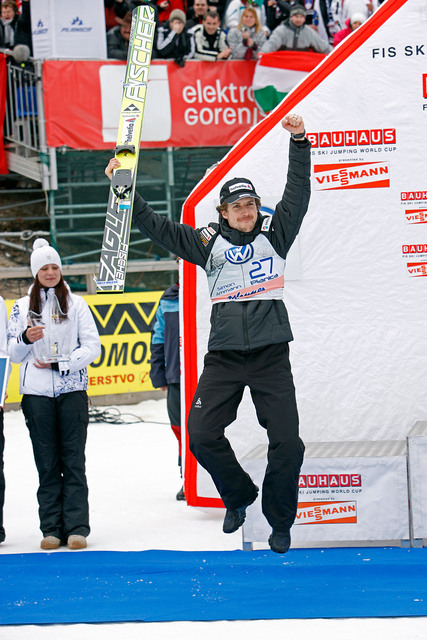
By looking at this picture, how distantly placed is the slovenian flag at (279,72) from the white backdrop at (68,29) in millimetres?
2196

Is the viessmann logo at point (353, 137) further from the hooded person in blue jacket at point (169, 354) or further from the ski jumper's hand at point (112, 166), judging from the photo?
the ski jumper's hand at point (112, 166)

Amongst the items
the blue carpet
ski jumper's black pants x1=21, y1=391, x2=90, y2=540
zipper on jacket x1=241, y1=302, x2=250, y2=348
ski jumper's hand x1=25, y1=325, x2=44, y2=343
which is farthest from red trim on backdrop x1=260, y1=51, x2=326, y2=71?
zipper on jacket x1=241, y1=302, x2=250, y2=348

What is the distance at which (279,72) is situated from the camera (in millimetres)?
12953

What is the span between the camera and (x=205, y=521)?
693 centimetres

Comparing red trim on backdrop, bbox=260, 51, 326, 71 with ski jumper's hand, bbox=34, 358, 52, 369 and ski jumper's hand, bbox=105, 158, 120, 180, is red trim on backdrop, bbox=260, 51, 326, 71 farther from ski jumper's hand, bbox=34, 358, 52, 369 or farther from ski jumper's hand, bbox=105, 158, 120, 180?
ski jumper's hand, bbox=105, 158, 120, 180

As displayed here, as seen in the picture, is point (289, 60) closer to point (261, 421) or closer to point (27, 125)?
point (27, 125)

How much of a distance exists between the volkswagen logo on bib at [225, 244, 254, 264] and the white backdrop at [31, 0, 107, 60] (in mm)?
8974

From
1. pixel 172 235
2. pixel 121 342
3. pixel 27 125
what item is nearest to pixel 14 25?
pixel 27 125

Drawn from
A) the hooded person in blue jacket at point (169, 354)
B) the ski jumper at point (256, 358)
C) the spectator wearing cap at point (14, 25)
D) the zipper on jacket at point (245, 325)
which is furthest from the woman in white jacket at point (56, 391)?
the spectator wearing cap at point (14, 25)

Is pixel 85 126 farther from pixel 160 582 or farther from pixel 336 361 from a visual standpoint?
pixel 160 582

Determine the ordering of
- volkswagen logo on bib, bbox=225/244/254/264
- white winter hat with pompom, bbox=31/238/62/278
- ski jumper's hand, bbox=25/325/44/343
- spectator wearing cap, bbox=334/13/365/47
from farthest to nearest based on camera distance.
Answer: spectator wearing cap, bbox=334/13/365/47, white winter hat with pompom, bbox=31/238/62/278, ski jumper's hand, bbox=25/325/44/343, volkswagen logo on bib, bbox=225/244/254/264

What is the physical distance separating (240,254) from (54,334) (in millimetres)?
2067

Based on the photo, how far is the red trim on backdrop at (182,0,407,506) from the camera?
6.64 m

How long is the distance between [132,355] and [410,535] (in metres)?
6.60
